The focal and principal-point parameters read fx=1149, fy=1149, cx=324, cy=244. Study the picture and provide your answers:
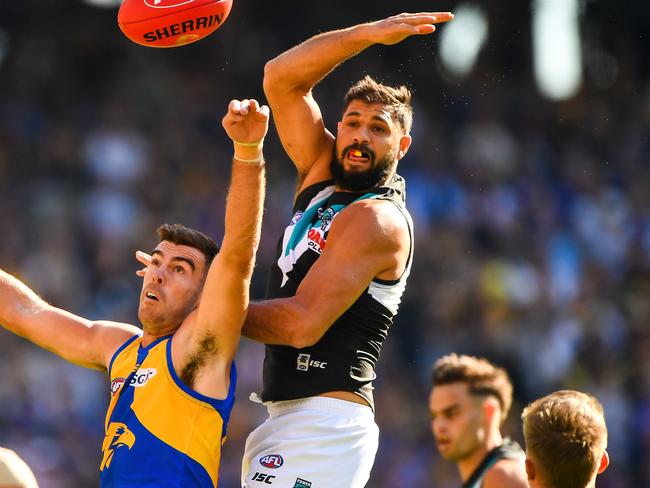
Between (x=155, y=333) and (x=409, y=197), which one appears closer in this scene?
(x=155, y=333)

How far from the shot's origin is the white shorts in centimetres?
566

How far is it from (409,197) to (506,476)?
7647 mm

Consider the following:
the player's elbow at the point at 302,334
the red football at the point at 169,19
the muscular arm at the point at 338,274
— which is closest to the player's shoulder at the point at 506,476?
the muscular arm at the point at 338,274

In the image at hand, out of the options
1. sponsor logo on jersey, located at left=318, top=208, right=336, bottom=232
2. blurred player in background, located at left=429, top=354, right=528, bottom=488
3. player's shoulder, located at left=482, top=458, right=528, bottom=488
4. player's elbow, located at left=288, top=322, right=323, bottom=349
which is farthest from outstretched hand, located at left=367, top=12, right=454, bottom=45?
blurred player in background, located at left=429, top=354, right=528, bottom=488

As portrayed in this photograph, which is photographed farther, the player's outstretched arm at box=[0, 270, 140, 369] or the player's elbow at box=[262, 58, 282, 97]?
the player's elbow at box=[262, 58, 282, 97]

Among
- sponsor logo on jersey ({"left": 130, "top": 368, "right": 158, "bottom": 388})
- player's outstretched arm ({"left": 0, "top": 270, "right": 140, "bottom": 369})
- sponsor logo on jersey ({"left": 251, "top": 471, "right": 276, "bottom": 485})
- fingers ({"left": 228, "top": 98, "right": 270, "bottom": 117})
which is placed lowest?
sponsor logo on jersey ({"left": 251, "top": 471, "right": 276, "bottom": 485})

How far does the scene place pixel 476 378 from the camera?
8227mm

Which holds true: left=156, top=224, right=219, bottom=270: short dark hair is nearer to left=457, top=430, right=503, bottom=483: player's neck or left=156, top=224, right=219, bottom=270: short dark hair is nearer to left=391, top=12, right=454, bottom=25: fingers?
left=391, top=12, right=454, bottom=25: fingers

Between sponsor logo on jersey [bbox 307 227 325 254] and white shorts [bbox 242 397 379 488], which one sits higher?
sponsor logo on jersey [bbox 307 227 325 254]

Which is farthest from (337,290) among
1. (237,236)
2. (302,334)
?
(237,236)

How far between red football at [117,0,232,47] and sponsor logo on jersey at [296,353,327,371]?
5.94 feet

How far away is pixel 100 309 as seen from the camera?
42.0 feet

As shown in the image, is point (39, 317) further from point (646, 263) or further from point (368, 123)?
point (646, 263)

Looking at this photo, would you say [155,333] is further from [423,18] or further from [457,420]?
[457,420]
